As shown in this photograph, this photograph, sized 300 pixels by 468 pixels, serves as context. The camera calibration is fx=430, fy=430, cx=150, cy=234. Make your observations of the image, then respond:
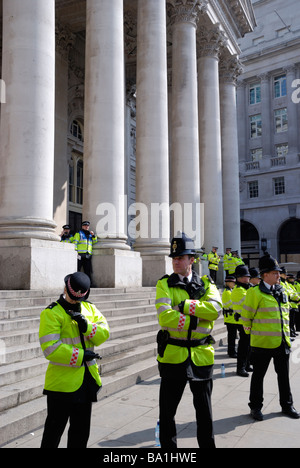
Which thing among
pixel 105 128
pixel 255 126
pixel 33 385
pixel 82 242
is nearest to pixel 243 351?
pixel 33 385

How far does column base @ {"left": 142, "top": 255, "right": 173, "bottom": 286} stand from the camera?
16.4 metres

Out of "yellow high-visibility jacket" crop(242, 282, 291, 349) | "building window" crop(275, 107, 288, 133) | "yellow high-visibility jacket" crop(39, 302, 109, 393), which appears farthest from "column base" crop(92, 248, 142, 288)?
"building window" crop(275, 107, 288, 133)

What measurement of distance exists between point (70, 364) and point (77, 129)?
2208 cm

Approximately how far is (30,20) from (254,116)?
38.6 m

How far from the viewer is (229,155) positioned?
27.6m

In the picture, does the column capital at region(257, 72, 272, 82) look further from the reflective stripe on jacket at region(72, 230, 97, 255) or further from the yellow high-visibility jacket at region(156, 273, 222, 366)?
the yellow high-visibility jacket at region(156, 273, 222, 366)

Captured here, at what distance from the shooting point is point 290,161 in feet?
139

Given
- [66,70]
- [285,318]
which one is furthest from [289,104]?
[285,318]

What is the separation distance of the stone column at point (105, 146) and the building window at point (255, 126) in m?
33.7

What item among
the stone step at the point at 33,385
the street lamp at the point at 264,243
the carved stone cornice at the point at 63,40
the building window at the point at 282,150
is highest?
the building window at the point at 282,150

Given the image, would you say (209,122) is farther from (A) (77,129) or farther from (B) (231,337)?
(B) (231,337)

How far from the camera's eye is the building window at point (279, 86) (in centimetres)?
4394

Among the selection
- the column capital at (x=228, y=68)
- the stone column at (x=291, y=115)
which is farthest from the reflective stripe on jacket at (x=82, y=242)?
the stone column at (x=291, y=115)

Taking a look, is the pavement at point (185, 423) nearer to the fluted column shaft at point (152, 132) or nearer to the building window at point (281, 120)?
the fluted column shaft at point (152, 132)
